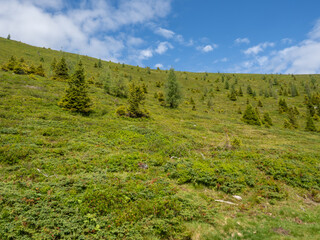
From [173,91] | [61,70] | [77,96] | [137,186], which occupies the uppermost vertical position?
[61,70]

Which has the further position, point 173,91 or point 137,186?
point 173,91

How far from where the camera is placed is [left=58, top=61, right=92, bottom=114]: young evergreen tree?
2180 centimetres

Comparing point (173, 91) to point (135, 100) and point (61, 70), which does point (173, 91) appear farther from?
point (61, 70)

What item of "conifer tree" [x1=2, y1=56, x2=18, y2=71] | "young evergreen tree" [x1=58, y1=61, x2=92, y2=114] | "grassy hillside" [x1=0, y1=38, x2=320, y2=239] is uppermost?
"conifer tree" [x1=2, y1=56, x2=18, y2=71]

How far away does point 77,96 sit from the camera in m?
22.1

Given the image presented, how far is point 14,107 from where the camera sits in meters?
17.7

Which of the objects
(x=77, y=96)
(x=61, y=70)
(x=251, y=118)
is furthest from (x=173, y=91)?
(x=61, y=70)

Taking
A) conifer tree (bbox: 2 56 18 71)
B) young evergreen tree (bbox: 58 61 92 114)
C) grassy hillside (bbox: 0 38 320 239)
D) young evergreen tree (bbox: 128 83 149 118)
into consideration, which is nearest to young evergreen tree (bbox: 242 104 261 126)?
grassy hillside (bbox: 0 38 320 239)

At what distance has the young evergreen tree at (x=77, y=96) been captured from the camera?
21.8 metres

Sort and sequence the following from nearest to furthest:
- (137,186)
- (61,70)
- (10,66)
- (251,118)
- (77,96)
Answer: (137,186), (77,96), (10,66), (251,118), (61,70)

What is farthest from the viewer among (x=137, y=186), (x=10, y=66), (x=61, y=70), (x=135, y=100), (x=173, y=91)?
(x=173, y=91)

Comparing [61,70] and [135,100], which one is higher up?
[61,70]

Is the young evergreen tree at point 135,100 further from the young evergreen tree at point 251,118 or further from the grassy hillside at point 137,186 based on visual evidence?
the young evergreen tree at point 251,118

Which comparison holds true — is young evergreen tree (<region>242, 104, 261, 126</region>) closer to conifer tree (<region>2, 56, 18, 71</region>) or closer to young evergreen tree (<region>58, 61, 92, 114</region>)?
young evergreen tree (<region>58, 61, 92, 114</region>)
